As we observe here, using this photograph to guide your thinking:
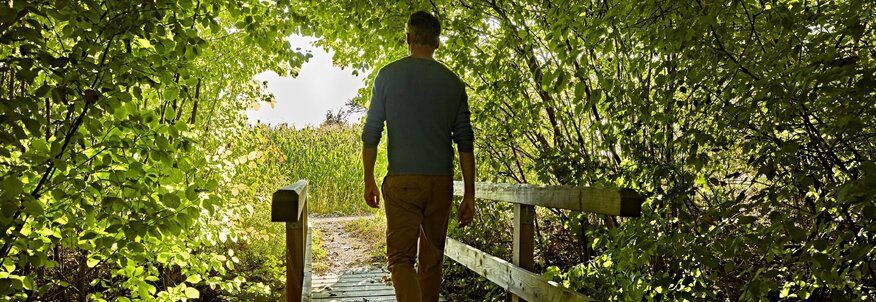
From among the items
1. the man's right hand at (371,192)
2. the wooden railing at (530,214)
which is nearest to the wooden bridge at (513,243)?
the wooden railing at (530,214)

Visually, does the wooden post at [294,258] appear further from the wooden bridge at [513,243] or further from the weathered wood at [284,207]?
the weathered wood at [284,207]

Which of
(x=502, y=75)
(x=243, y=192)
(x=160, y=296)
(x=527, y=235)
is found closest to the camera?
Result: (x=160, y=296)

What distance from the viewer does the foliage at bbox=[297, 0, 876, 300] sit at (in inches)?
82.6

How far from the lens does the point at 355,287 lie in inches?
246

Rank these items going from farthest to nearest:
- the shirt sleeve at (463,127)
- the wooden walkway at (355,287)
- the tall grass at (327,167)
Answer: the tall grass at (327,167), the wooden walkway at (355,287), the shirt sleeve at (463,127)

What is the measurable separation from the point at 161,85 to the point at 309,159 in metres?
14.3

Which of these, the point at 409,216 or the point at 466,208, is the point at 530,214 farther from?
the point at 409,216

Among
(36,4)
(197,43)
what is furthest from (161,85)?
(36,4)

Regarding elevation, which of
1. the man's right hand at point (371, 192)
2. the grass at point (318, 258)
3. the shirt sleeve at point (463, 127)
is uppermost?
the shirt sleeve at point (463, 127)

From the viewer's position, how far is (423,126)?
3223mm

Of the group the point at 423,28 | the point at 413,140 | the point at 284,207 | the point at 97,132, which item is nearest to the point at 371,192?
the point at 413,140

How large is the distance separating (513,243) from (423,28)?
146cm

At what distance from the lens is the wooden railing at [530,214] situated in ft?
8.82

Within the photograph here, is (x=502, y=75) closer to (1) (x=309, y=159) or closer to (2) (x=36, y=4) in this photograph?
(2) (x=36, y=4)
